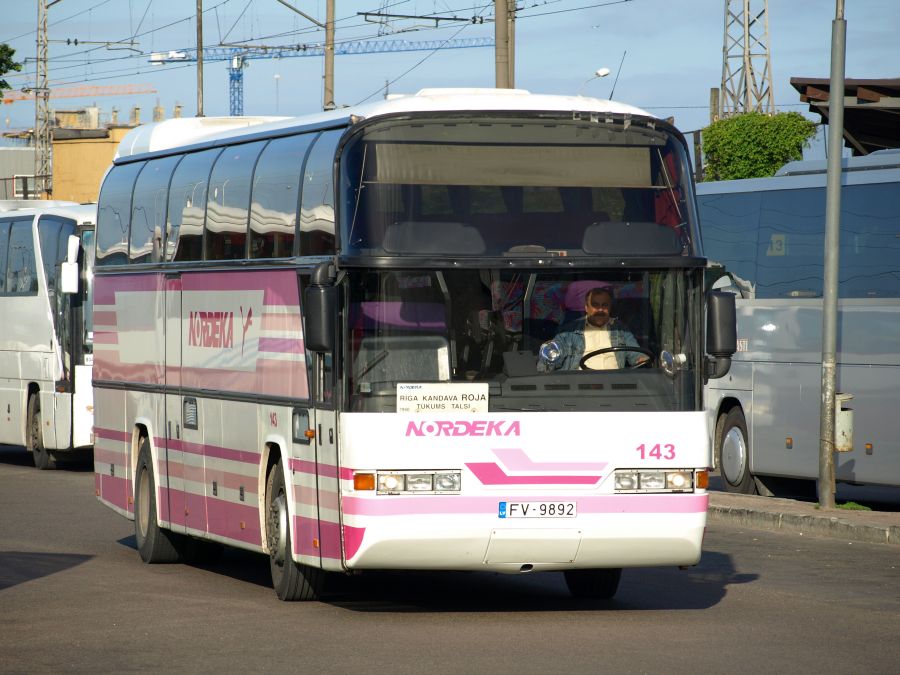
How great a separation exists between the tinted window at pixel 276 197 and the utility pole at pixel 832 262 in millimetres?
7685

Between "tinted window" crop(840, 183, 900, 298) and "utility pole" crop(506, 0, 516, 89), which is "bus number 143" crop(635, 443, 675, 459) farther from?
"utility pole" crop(506, 0, 516, 89)

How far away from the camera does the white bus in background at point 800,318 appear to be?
19.9 metres

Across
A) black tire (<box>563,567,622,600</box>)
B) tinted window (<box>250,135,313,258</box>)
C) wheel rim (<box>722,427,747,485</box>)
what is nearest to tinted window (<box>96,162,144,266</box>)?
tinted window (<box>250,135,313,258</box>)

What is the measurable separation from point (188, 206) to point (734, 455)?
1030cm

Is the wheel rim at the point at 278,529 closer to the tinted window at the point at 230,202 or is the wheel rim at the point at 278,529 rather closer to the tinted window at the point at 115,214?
the tinted window at the point at 230,202

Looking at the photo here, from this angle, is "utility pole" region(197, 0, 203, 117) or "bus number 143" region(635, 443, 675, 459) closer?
"bus number 143" region(635, 443, 675, 459)

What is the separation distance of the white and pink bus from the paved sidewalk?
6.22m

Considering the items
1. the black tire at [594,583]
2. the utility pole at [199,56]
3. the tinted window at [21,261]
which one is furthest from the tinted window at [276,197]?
the utility pole at [199,56]

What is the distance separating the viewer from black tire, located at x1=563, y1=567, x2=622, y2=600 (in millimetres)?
12805

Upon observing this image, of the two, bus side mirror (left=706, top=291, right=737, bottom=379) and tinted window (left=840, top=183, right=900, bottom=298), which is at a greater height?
tinted window (left=840, top=183, right=900, bottom=298)

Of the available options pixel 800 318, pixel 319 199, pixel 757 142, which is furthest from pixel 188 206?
pixel 757 142

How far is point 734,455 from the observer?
22984mm

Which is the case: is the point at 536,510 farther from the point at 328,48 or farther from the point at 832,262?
the point at 328,48

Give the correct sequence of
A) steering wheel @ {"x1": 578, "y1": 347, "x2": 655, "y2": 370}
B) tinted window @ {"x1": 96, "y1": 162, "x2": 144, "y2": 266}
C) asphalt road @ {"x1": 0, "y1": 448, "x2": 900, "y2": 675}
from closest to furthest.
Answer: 1. asphalt road @ {"x1": 0, "y1": 448, "x2": 900, "y2": 675}
2. steering wheel @ {"x1": 578, "y1": 347, "x2": 655, "y2": 370}
3. tinted window @ {"x1": 96, "y1": 162, "x2": 144, "y2": 266}
